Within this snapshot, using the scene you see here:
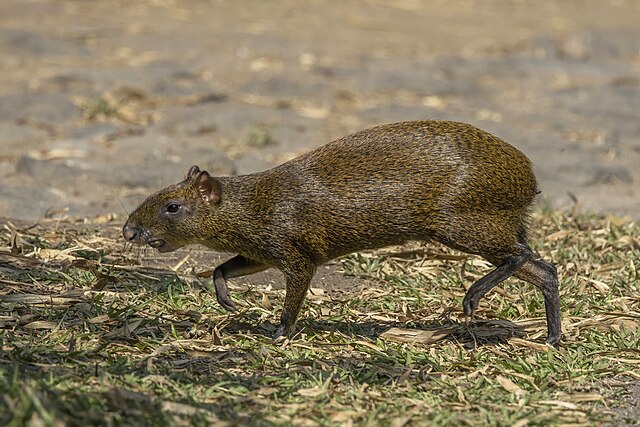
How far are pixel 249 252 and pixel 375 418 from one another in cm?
157

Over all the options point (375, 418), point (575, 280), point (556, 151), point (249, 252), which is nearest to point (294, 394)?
point (375, 418)

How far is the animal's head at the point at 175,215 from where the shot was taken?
560 centimetres

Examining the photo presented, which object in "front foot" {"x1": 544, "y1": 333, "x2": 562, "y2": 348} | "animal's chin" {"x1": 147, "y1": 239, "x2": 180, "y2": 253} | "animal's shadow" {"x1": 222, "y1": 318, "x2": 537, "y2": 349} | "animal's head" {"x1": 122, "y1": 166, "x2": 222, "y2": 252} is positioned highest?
"animal's head" {"x1": 122, "y1": 166, "x2": 222, "y2": 252}

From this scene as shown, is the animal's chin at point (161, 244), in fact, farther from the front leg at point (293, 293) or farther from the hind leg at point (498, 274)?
the hind leg at point (498, 274)

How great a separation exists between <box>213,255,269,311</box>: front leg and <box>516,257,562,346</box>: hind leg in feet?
4.33

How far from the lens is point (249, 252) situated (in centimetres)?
558

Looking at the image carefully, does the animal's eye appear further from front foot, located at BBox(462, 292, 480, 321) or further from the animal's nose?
front foot, located at BBox(462, 292, 480, 321)

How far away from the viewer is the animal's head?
5602mm

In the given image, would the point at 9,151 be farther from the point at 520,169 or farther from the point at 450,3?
the point at 450,3

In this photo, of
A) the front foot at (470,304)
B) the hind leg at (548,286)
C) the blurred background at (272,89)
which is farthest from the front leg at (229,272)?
the blurred background at (272,89)

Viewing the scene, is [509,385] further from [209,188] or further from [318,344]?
[209,188]

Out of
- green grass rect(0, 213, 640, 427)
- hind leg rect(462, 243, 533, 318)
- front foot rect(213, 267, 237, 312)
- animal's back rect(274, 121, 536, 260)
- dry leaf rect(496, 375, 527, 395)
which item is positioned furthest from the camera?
front foot rect(213, 267, 237, 312)

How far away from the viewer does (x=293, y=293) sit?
213 inches

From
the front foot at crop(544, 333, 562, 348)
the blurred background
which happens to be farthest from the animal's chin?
the blurred background
